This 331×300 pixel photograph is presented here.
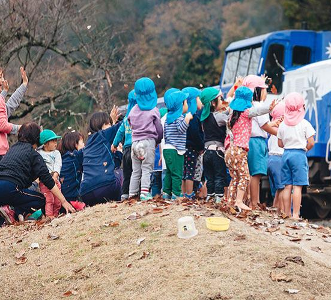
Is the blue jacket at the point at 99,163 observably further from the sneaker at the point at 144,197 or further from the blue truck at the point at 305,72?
the blue truck at the point at 305,72

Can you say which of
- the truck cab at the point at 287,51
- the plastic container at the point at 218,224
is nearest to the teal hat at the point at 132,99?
the plastic container at the point at 218,224

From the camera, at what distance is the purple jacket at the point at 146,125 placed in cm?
1007

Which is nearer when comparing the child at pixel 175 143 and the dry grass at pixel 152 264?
the dry grass at pixel 152 264

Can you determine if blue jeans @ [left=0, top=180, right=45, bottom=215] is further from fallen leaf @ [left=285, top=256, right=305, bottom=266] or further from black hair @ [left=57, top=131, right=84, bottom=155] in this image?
fallen leaf @ [left=285, top=256, right=305, bottom=266]

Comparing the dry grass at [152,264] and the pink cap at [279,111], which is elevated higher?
the pink cap at [279,111]

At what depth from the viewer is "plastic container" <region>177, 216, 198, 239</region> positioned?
7836 millimetres

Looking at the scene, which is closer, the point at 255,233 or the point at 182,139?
the point at 255,233

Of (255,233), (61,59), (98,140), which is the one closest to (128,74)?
(61,59)

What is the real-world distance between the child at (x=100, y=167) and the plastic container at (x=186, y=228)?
2.97m

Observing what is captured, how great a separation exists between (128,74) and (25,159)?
10.5 m

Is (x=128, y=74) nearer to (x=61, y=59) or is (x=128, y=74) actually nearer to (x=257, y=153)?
(x=61, y=59)

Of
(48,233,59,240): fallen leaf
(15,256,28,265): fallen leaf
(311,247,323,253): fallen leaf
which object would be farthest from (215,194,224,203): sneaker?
(15,256,28,265): fallen leaf

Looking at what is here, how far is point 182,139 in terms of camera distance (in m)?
10.3

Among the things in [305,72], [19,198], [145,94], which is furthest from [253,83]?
[305,72]
